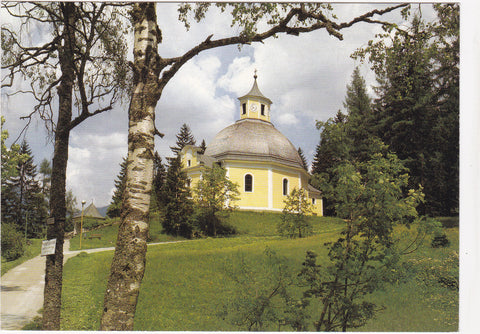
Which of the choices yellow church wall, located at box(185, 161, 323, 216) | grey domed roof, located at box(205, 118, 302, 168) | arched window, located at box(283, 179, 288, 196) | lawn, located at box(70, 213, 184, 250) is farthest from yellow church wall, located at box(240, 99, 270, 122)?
lawn, located at box(70, 213, 184, 250)

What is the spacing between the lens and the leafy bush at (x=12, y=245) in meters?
8.28

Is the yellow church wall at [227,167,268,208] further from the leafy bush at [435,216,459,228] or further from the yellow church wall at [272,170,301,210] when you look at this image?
the leafy bush at [435,216,459,228]

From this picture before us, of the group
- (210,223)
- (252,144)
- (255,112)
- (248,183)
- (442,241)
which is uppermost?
(255,112)

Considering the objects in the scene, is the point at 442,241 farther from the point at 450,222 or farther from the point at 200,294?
the point at 200,294

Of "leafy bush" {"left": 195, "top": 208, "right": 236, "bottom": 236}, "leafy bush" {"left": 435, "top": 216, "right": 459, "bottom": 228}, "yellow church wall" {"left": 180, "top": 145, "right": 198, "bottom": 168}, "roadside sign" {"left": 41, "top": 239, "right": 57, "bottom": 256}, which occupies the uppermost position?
"yellow church wall" {"left": 180, "top": 145, "right": 198, "bottom": 168}

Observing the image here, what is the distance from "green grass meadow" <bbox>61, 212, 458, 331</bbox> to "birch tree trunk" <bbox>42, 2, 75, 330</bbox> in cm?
101

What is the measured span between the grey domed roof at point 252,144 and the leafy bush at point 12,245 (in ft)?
40.6

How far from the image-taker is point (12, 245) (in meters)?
8.94

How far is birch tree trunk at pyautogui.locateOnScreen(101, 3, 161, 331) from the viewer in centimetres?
268

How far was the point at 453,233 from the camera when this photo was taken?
4.69 meters

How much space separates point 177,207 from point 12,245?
22.8 feet

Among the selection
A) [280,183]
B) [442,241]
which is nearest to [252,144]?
[280,183]

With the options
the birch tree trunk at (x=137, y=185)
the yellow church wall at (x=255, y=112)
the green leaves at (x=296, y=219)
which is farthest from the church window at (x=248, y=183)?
the birch tree trunk at (x=137, y=185)
